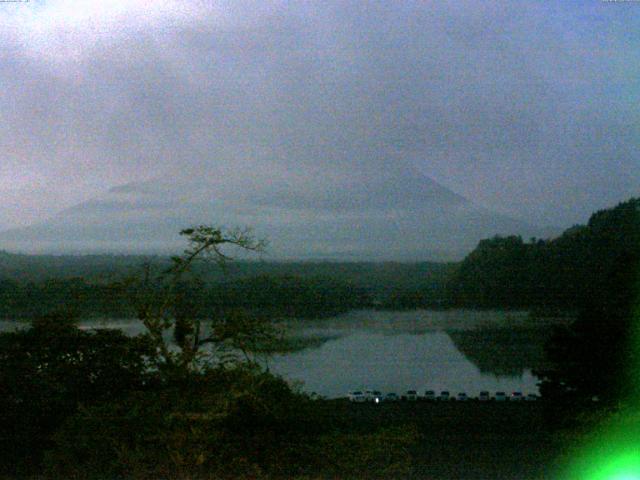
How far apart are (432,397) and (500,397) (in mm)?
1085

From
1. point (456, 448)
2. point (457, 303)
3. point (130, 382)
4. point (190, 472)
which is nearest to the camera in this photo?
point (190, 472)

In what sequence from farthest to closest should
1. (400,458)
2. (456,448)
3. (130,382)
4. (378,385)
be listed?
(378,385) < (456,448) < (130,382) < (400,458)

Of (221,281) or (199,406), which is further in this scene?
(221,281)

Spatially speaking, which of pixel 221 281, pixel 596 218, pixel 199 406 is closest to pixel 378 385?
pixel 221 281

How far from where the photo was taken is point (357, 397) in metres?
6.77

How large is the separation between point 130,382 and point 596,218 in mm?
6598

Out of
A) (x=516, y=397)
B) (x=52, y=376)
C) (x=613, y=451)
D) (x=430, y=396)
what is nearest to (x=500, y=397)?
(x=516, y=397)

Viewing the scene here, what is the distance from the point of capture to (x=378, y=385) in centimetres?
676

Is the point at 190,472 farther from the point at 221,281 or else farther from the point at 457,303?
the point at 457,303

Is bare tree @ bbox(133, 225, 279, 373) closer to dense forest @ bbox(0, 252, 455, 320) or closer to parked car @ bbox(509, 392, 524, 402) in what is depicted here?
dense forest @ bbox(0, 252, 455, 320)

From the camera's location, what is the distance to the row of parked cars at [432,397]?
269 inches

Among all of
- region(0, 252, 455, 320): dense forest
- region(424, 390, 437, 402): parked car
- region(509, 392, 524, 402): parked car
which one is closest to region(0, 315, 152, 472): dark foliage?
region(0, 252, 455, 320): dense forest

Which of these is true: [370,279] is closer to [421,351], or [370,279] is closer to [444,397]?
[421,351]

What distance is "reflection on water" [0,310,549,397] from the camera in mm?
6445
